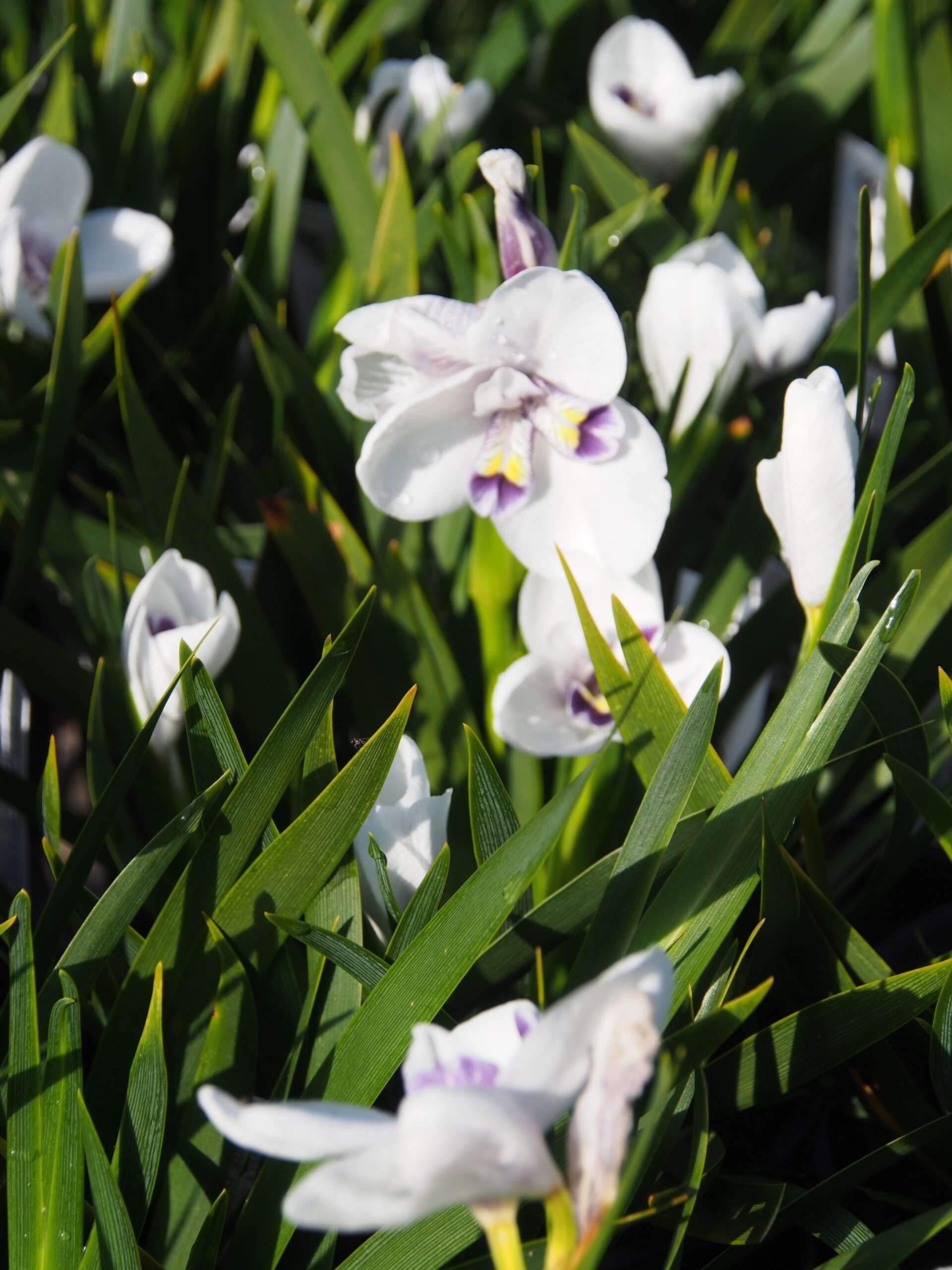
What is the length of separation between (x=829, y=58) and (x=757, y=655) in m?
0.73

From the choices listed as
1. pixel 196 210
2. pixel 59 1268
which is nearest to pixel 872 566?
pixel 59 1268

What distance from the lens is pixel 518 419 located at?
0.49 metres

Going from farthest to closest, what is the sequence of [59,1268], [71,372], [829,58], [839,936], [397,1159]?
[829,58] → [71,372] → [839,936] → [59,1268] → [397,1159]

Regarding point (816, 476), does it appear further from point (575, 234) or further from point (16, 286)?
point (16, 286)

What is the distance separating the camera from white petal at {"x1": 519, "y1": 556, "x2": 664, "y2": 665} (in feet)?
1.67

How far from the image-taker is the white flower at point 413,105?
2.86ft

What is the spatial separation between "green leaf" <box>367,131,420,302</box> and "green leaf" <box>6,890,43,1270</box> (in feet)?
1.59

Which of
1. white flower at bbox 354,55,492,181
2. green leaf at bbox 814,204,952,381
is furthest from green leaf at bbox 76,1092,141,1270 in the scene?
white flower at bbox 354,55,492,181

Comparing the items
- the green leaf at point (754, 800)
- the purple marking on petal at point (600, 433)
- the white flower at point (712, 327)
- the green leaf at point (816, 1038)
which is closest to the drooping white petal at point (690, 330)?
the white flower at point (712, 327)

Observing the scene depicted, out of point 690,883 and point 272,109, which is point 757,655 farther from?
point 272,109

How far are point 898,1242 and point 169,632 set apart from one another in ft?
1.36

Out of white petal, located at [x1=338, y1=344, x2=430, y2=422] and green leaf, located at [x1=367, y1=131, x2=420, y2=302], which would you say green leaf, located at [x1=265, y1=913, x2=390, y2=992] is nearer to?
white petal, located at [x1=338, y1=344, x2=430, y2=422]

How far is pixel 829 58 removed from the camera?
1.01 metres

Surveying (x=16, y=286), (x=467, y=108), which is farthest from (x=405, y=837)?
(x=467, y=108)
